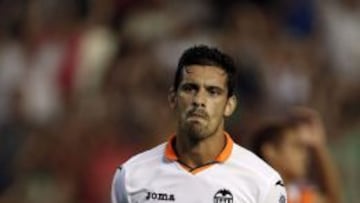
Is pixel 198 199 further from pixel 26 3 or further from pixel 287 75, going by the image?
pixel 26 3

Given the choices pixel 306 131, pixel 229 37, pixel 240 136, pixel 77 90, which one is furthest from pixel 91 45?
pixel 306 131

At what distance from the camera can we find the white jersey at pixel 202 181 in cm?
604

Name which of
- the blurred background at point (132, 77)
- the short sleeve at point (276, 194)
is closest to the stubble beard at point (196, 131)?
the short sleeve at point (276, 194)

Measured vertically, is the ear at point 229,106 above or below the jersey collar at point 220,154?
above

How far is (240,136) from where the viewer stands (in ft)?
34.2

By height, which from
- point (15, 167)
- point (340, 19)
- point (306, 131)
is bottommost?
point (15, 167)

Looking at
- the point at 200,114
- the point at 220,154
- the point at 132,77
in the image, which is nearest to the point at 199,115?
the point at 200,114

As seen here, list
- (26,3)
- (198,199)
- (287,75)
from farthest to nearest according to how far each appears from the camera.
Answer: (26,3) < (287,75) < (198,199)

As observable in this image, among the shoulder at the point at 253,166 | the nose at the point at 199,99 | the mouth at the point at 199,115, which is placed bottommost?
the shoulder at the point at 253,166

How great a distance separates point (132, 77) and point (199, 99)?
5535mm

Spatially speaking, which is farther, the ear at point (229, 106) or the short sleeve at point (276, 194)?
the ear at point (229, 106)

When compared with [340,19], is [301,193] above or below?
below

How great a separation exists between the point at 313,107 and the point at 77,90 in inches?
88.3

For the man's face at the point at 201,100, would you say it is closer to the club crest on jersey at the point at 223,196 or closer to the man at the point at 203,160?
the man at the point at 203,160
